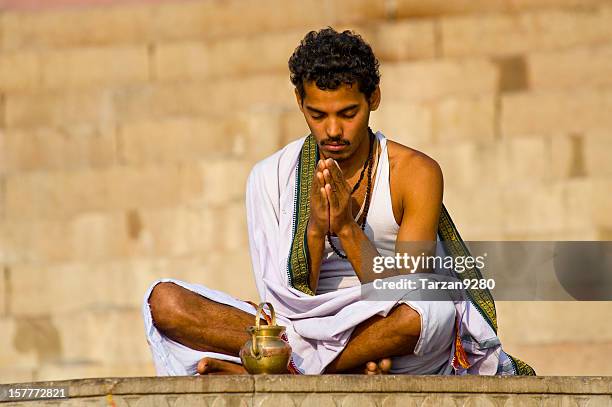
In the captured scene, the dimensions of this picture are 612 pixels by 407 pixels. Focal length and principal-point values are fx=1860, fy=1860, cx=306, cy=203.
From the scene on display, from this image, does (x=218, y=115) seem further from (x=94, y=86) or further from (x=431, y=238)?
(x=431, y=238)

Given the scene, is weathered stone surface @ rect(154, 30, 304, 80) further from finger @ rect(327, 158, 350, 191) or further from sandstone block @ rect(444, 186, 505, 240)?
finger @ rect(327, 158, 350, 191)

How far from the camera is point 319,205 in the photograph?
23.6ft

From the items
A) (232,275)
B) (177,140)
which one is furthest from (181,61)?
(232,275)

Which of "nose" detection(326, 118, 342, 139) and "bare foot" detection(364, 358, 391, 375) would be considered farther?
"nose" detection(326, 118, 342, 139)

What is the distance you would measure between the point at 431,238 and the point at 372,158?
0.51 metres

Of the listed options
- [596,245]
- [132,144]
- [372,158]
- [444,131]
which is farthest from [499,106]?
[372,158]

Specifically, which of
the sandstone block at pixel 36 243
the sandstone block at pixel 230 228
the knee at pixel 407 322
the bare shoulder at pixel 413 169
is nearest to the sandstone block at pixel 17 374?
the sandstone block at pixel 36 243

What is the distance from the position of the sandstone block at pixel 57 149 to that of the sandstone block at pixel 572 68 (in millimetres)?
2696

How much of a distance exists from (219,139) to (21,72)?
69.7 inches

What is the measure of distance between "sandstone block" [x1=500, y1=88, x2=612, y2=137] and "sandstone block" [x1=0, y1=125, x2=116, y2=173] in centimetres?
252

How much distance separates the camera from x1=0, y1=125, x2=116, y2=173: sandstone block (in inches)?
463

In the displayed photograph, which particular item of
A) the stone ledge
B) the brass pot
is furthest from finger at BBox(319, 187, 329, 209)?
the stone ledge

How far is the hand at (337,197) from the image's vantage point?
712 cm

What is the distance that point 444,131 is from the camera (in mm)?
11227
